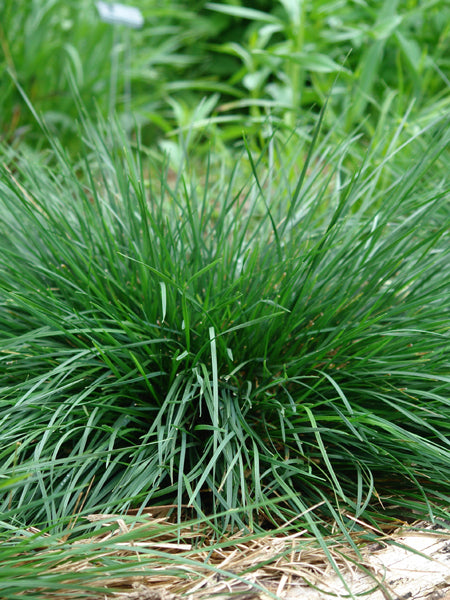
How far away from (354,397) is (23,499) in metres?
0.74

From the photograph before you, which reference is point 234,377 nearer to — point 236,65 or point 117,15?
point 117,15

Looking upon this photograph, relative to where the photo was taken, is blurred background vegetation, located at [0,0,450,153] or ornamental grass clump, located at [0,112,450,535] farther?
blurred background vegetation, located at [0,0,450,153]

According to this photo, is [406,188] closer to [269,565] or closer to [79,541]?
[269,565]

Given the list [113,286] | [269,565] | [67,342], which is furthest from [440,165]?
[269,565]

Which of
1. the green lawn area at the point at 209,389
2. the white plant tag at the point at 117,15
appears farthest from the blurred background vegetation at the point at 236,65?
the green lawn area at the point at 209,389

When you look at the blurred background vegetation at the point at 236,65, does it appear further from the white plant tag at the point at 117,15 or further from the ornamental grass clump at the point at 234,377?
the ornamental grass clump at the point at 234,377

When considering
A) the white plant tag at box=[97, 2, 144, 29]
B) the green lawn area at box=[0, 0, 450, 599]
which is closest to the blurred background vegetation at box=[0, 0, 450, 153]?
the white plant tag at box=[97, 2, 144, 29]

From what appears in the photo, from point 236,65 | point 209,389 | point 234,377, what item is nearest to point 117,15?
point 234,377

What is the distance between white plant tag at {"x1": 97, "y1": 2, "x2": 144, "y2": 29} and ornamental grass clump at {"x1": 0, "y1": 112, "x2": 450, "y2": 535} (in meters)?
1.20

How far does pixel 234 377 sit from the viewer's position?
129 cm

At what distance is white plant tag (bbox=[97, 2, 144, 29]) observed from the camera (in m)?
2.38

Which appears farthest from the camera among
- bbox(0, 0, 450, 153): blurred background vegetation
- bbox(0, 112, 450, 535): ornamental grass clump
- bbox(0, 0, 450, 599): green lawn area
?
bbox(0, 0, 450, 153): blurred background vegetation

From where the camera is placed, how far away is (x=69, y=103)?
130 inches

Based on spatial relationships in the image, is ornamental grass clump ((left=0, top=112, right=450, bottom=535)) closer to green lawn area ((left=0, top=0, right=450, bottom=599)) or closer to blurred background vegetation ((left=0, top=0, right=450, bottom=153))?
green lawn area ((left=0, top=0, right=450, bottom=599))
